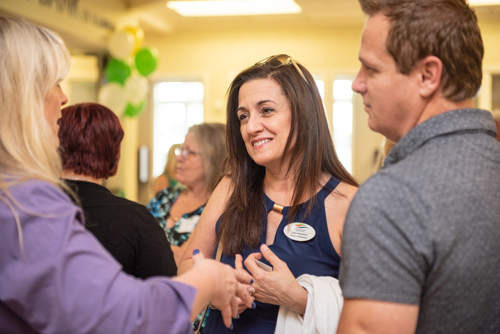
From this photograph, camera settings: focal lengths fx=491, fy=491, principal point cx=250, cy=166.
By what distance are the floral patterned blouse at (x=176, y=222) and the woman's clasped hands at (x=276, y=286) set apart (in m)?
1.36

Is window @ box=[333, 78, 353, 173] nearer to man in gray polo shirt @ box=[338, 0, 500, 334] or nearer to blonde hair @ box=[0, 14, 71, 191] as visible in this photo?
man in gray polo shirt @ box=[338, 0, 500, 334]

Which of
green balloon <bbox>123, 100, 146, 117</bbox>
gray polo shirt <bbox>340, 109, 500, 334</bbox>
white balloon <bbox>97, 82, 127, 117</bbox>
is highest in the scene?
white balloon <bbox>97, 82, 127, 117</bbox>

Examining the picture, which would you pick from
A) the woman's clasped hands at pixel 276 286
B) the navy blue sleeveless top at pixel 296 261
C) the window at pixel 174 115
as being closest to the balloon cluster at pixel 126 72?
the window at pixel 174 115

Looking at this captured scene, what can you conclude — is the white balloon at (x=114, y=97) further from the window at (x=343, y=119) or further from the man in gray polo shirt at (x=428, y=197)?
the man in gray polo shirt at (x=428, y=197)

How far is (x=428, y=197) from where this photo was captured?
A: 0.94 meters

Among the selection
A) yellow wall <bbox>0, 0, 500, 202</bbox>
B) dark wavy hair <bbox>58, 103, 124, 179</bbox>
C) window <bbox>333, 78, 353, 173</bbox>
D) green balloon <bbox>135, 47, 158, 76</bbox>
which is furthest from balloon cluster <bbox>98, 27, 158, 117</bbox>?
dark wavy hair <bbox>58, 103, 124, 179</bbox>

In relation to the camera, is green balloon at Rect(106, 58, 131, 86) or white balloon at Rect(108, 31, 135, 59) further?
green balloon at Rect(106, 58, 131, 86)

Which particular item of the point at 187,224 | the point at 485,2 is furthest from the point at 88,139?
the point at 485,2

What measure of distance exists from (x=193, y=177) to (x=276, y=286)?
5.69 feet

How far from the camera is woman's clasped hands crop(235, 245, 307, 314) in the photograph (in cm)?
158

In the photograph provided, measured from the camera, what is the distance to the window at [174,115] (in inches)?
385

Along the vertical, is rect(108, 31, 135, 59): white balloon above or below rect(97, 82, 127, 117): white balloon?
above

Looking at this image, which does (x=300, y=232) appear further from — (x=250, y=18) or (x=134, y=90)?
(x=250, y=18)

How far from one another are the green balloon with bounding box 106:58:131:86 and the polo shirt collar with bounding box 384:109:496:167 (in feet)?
21.3
